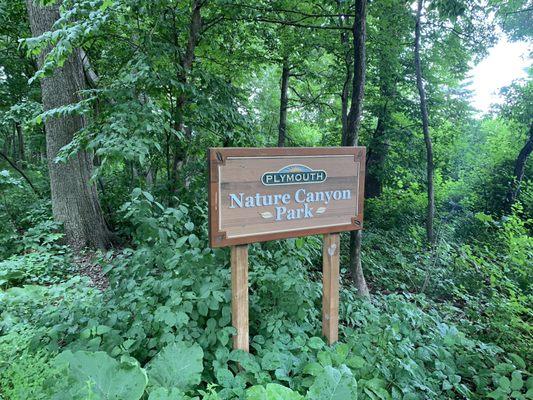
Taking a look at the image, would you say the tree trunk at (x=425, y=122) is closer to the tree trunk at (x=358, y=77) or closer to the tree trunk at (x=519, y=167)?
the tree trunk at (x=519, y=167)

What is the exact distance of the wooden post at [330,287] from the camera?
101 inches

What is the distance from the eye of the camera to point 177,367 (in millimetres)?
1764

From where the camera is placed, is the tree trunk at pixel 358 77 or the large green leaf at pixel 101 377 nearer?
the large green leaf at pixel 101 377

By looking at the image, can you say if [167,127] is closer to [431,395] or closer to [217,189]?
[217,189]

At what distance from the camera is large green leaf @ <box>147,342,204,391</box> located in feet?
5.65

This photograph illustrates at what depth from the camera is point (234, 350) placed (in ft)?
6.97

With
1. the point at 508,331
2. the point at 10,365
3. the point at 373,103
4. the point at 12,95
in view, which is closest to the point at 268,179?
the point at 10,365

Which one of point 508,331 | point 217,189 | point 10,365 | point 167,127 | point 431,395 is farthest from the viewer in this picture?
point 167,127

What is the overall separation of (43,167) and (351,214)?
298 inches

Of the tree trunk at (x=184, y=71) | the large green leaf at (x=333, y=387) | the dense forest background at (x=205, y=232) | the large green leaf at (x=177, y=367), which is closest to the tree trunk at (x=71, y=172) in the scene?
the dense forest background at (x=205, y=232)

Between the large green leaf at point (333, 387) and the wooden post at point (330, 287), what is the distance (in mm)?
814

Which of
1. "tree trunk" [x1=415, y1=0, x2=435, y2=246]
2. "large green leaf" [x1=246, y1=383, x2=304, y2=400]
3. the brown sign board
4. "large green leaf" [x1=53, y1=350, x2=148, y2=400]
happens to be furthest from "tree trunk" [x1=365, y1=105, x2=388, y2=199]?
"large green leaf" [x1=53, y1=350, x2=148, y2=400]

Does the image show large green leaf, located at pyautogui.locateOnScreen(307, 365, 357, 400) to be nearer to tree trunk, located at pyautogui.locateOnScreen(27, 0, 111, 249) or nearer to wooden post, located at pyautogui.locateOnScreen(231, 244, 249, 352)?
wooden post, located at pyautogui.locateOnScreen(231, 244, 249, 352)

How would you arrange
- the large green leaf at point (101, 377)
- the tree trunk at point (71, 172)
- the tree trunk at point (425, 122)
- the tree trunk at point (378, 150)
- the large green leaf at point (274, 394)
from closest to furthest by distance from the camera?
1. the large green leaf at point (101, 377)
2. the large green leaf at point (274, 394)
3. the tree trunk at point (71, 172)
4. the tree trunk at point (425, 122)
5. the tree trunk at point (378, 150)
